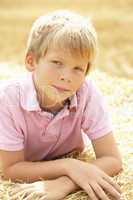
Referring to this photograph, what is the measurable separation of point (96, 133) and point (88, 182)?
7.9 inches

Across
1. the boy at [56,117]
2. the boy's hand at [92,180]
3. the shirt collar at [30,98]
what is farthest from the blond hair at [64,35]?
the boy's hand at [92,180]

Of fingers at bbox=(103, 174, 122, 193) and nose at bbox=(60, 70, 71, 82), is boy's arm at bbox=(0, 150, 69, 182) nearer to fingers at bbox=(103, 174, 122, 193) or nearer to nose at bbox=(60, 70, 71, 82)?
fingers at bbox=(103, 174, 122, 193)

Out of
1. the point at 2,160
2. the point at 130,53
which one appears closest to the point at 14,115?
the point at 2,160

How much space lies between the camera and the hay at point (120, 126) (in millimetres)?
1964

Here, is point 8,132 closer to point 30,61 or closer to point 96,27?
point 30,61

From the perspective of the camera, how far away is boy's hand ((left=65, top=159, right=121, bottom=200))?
1911 mm

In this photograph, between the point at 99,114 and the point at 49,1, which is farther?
the point at 49,1

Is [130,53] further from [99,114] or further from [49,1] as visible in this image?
[99,114]

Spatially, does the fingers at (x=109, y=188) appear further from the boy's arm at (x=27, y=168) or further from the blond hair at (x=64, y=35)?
the blond hair at (x=64, y=35)

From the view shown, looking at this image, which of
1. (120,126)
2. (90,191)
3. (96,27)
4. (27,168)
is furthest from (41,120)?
(96,27)

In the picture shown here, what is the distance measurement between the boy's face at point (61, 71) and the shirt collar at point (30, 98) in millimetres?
61

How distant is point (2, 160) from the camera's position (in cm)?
201

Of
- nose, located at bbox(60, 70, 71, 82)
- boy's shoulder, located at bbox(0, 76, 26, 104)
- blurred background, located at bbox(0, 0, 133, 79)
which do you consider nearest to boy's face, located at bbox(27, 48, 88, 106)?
nose, located at bbox(60, 70, 71, 82)

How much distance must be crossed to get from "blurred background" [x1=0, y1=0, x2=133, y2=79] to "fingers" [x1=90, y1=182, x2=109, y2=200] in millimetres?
1600
